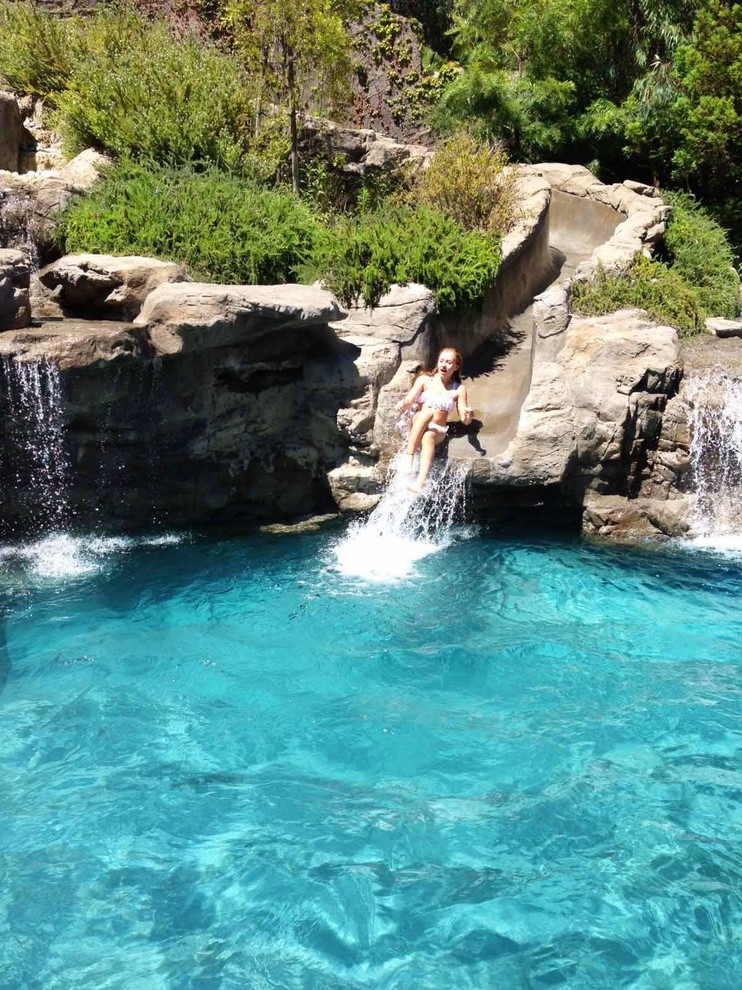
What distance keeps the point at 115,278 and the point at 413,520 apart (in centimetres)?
401

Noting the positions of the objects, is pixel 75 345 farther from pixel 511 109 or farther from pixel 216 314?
pixel 511 109

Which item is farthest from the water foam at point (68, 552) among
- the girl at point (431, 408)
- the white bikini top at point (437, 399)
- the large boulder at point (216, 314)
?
the white bikini top at point (437, 399)

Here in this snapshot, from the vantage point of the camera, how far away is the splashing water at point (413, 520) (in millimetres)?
9305

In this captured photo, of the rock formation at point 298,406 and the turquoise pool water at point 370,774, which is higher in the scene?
the rock formation at point 298,406

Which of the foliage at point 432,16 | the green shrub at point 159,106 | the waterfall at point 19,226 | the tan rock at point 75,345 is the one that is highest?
the foliage at point 432,16

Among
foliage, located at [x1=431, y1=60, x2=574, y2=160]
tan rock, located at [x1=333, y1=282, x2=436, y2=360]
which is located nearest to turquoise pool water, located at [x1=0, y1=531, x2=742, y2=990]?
tan rock, located at [x1=333, y1=282, x2=436, y2=360]

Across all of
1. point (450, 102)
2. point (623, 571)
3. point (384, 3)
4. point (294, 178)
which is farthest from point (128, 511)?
point (384, 3)

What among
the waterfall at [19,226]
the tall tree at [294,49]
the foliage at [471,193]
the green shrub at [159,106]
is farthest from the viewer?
the foliage at [471,193]

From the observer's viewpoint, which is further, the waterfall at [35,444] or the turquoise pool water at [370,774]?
the waterfall at [35,444]

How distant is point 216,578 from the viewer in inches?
340

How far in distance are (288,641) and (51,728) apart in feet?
6.55

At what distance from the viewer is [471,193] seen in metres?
13.2

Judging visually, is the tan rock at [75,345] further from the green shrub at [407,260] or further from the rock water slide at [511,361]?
the rock water slide at [511,361]

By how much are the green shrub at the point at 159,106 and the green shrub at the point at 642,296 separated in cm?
558
